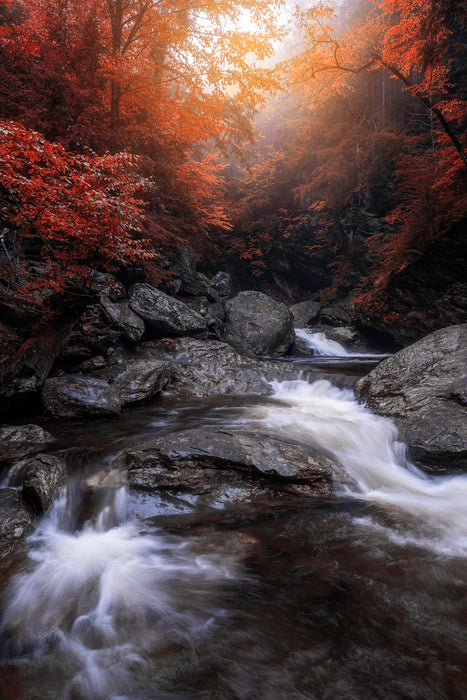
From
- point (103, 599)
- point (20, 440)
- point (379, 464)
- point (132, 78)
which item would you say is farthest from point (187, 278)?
point (103, 599)

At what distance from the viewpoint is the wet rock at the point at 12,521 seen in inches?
115

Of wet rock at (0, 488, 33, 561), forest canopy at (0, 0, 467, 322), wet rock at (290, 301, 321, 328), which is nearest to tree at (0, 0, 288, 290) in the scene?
forest canopy at (0, 0, 467, 322)

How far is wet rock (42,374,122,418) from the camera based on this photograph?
18.2ft

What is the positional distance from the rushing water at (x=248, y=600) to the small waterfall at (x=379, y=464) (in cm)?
3

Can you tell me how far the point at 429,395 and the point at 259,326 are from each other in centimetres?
685

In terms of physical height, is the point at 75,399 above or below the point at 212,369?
below

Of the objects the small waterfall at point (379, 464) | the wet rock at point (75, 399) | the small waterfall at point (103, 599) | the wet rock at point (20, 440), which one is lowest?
the small waterfall at point (103, 599)

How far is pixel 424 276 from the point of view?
925 cm

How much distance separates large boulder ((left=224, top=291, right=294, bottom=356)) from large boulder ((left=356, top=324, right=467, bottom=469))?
4779 mm

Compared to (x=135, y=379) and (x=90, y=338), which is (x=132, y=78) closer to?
(x=90, y=338)

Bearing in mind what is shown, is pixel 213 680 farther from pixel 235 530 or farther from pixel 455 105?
pixel 455 105

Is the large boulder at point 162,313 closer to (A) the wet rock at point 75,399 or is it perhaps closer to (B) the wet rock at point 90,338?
(B) the wet rock at point 90,338

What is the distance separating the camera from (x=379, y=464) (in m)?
4.70

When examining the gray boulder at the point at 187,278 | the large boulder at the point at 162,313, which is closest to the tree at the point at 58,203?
the large boulder at the point at 162,313
